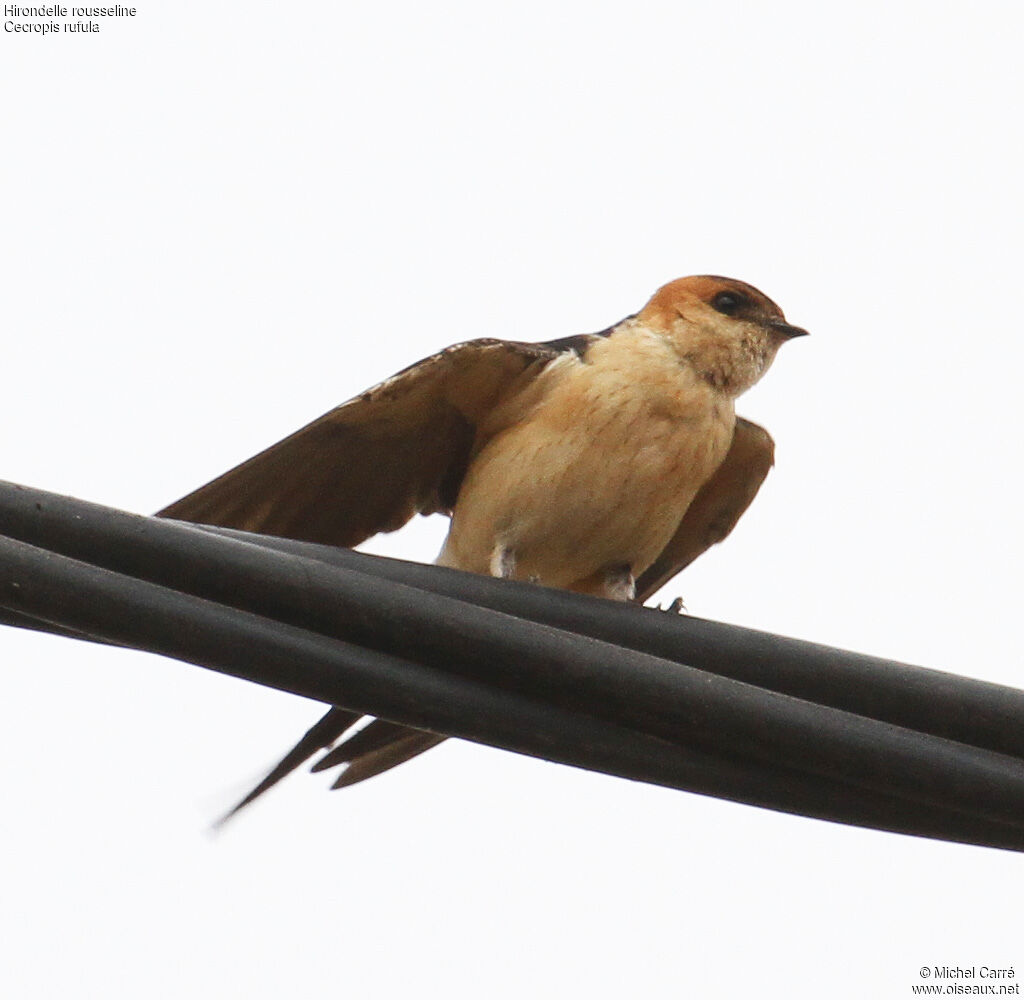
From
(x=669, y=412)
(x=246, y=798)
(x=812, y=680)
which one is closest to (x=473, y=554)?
(x=669, y=412)

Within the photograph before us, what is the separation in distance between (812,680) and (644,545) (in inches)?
90.4

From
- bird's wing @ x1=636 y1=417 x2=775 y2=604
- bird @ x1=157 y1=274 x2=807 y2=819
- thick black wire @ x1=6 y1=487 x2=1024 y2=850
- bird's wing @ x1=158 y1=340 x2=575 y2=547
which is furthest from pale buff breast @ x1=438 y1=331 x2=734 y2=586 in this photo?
thick black wire @ x1=6 y1=487 x2=1024 y2=850

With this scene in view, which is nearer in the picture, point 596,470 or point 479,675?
point 479,675

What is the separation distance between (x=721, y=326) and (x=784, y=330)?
229 millimetres

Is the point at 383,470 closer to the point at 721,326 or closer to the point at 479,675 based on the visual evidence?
the point at 721,326

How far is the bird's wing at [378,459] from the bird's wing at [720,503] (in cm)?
72

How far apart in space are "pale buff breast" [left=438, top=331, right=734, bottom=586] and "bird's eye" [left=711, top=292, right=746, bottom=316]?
459 millimetres

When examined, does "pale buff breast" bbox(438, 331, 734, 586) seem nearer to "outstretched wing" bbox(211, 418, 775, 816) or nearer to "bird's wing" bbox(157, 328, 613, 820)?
"bird's wing" bbox(157, 328, 613, 820)

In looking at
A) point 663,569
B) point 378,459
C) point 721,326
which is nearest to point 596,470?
point 378,459

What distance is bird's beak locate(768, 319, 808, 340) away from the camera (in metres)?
5.66

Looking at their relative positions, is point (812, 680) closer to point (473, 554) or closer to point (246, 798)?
point (246, 798)

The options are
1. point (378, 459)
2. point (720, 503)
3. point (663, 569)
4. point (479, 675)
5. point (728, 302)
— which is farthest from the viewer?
point (663, 569)

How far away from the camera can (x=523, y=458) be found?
511cm

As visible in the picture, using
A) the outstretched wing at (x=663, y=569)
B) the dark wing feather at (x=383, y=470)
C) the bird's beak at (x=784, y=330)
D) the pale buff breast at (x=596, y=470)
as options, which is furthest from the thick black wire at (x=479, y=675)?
the bird's beak at (x=784, y=330)
